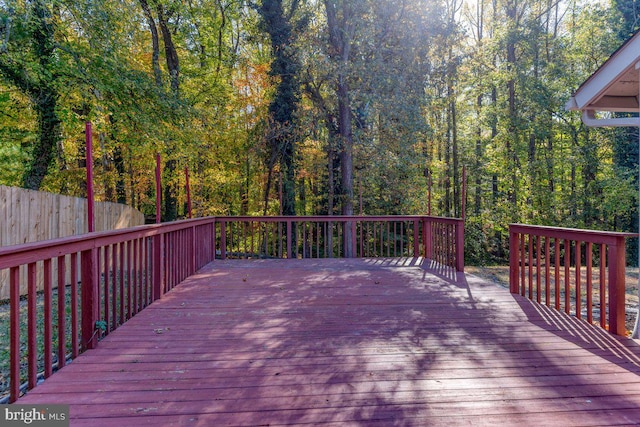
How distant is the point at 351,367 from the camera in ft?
7.32

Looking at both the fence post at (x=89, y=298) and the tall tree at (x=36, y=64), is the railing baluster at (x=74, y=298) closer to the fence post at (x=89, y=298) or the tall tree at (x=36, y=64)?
the fence post at (x=89, y=298)

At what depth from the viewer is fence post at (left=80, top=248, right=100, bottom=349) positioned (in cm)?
248

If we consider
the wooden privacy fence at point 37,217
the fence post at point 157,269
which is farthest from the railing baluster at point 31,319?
the wooden privacy fence at point 37,217

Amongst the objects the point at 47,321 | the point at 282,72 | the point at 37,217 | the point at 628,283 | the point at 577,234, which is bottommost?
the point at 628,283

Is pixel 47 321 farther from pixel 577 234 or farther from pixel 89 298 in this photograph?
pixel 577 234

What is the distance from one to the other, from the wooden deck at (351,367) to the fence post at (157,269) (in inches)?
4.3

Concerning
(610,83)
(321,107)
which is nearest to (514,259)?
(610,83)

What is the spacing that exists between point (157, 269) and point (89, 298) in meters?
1.37

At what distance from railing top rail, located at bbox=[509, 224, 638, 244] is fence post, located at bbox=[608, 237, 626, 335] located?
5 centimetres

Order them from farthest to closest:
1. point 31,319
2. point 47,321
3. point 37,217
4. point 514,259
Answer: point 37,217
point 514,259
point 47,321
point 31,319

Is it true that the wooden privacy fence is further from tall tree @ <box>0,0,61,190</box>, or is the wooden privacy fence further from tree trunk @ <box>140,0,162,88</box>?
tree trunk @ <box>140,0,162,88</box>

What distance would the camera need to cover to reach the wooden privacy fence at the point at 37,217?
4715 mm

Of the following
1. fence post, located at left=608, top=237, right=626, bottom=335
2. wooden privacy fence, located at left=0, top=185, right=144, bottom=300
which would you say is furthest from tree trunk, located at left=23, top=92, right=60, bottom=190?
fence post, located at left=608, top=237, right=626, bottom=335

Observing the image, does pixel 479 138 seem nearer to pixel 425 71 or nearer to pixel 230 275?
pixel 425 71
